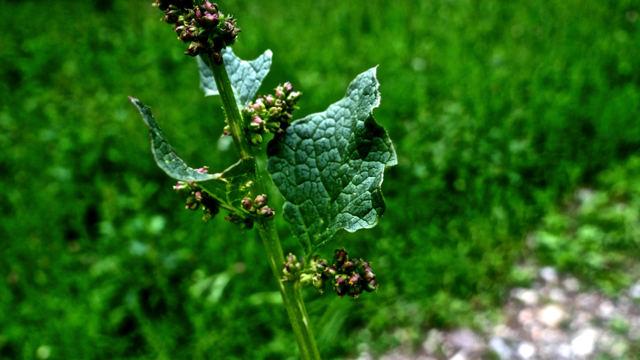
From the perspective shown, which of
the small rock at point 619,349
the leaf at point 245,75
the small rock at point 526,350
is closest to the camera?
the leaf at point 245,75

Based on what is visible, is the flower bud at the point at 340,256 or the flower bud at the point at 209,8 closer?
the flower bud at the point at 209,8

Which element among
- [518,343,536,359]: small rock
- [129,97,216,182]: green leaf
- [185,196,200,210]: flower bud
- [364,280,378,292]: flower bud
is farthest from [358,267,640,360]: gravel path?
[129,97,216,182]: green leaf

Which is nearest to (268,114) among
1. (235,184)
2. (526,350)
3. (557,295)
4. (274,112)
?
(274,112)

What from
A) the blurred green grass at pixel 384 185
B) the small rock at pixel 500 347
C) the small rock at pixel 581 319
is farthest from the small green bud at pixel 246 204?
the small rock at pixel 581 319

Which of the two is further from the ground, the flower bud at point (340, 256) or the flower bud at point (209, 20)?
the flower bud at point (209, 20)

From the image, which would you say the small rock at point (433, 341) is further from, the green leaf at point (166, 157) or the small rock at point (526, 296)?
the green leaf at point (166, 157)

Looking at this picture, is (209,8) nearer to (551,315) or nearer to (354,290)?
(354,290)

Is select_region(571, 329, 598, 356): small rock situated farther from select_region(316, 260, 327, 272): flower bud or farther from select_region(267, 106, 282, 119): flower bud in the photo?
select_region(267, 106, 282, 119): flower bud
